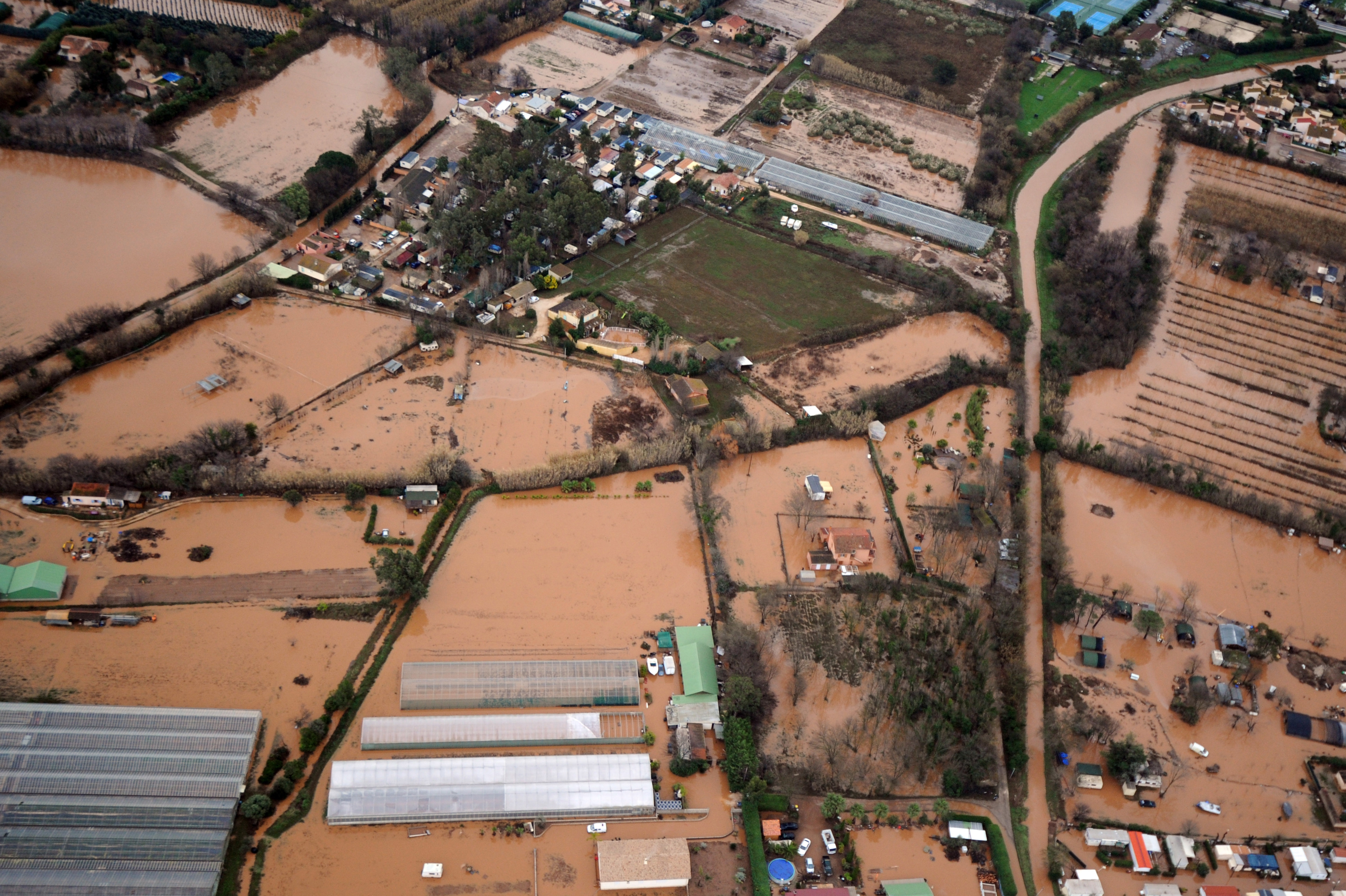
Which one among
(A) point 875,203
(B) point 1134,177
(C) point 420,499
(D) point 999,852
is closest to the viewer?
(D) point 999,852

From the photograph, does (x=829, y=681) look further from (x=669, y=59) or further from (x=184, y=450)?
(x=669, y=59)

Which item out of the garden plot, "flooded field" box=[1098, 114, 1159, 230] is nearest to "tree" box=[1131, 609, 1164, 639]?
"flooded field" box=[1098, 114, 1159, 230]

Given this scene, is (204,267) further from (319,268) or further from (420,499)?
(420,499)

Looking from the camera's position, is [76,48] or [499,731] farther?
[76,48]

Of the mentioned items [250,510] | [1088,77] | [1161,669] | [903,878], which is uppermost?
[1088,77]

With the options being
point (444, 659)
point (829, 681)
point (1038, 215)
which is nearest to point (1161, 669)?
point (829, 681)

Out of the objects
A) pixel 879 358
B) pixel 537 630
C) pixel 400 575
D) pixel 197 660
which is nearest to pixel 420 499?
pixel 400 575
